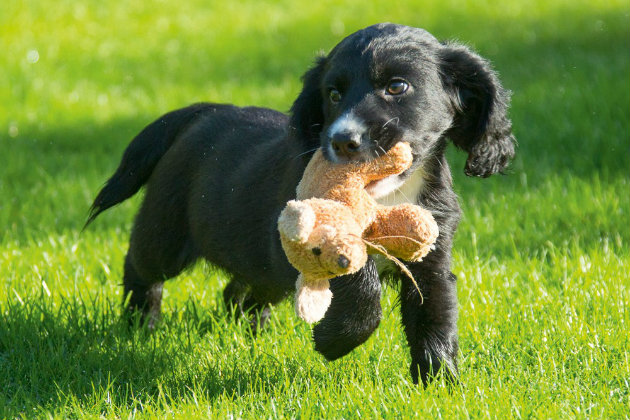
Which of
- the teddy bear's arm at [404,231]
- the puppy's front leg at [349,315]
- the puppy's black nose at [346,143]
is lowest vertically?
the puppy's front leg at [349,315]

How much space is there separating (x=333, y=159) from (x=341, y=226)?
0.34 m

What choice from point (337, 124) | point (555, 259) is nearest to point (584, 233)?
point (555, 259)

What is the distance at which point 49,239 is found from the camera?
203 inches

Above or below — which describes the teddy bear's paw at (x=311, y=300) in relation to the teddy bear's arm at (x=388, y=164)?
below

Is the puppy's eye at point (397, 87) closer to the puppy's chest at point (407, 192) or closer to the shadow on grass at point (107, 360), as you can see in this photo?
the puppy's chest at point (407, 192)

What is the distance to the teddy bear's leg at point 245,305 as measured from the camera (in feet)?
13.9

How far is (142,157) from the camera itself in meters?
4.31

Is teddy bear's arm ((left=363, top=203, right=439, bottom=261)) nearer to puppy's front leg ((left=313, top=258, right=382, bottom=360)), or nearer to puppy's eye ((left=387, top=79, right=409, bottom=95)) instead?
puppy's front leg ((left=313, top=258, right=382, bottom=360))

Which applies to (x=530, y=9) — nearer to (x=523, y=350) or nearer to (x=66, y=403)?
(x=523, y=350)

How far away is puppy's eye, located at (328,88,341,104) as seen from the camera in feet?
10.7

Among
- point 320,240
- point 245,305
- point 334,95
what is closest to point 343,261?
point 320,240

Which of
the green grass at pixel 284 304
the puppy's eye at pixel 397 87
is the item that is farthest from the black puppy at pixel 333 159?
the green grass at pixel 284 304

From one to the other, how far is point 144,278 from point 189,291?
316mm

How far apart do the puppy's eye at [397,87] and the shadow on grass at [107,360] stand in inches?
43.2
